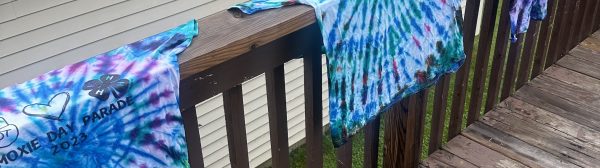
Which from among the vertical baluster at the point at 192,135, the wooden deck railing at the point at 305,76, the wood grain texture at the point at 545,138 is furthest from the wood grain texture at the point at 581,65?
the vertical baluster at the point at 192,135

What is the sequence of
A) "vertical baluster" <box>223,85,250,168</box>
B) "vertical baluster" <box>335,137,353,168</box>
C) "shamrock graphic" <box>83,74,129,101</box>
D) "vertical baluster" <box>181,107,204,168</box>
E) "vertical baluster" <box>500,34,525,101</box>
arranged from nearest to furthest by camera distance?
"shamrock graphic" <box>83,74,129,101</box>, "vertical baluster" <box>181,107,204,168</box>, "vertical baluster" <box>223,85,250,168</box>, "vertical baluster" <box>335,137,353,168</box>, "vertical baluster" <box>500,34,525,101</box>

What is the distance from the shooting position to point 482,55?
98.0 inches

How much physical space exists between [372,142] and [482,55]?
624mm

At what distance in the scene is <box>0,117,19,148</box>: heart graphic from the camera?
3.52 ft

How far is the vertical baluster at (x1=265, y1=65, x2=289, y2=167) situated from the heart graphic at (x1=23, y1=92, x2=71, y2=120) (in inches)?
22.1

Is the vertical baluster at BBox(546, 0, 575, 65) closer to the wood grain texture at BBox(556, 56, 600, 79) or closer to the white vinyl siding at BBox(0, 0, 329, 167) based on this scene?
the wood grain texture at BBox(556, 56, 600, 79)

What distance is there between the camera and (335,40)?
1568 mm

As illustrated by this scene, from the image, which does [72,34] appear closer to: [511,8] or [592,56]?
[511,8]

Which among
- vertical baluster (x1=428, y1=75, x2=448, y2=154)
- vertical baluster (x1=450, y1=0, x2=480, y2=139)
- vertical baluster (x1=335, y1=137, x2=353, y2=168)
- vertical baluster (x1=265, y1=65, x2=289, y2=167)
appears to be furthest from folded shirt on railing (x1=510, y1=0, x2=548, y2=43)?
vertical baluster (x1=265, y1=65, x2=289, y2=167)

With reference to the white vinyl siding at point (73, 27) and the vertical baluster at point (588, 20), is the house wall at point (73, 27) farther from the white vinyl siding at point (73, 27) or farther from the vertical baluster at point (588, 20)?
the vertical baluster at point (588, 20)

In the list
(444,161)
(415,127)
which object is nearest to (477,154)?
(444,161)

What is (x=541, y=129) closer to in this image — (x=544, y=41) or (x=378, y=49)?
(x=544, y=41)

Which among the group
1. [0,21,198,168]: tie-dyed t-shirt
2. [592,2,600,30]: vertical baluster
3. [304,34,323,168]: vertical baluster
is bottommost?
[592,2,600,30]: vertical baluster

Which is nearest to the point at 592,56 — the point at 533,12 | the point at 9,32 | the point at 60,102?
the point at 533,12
